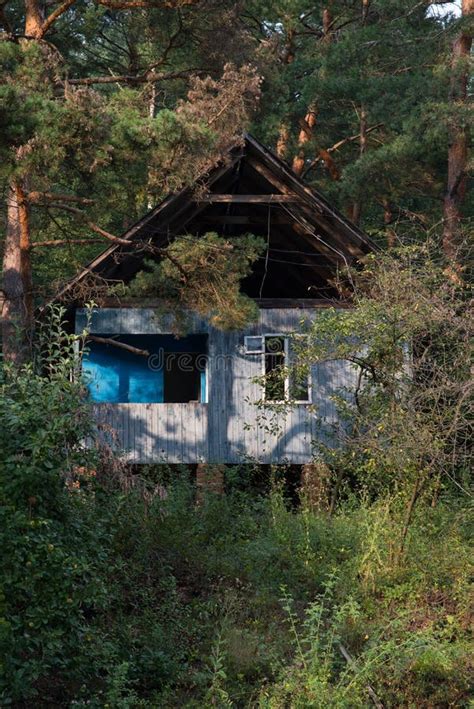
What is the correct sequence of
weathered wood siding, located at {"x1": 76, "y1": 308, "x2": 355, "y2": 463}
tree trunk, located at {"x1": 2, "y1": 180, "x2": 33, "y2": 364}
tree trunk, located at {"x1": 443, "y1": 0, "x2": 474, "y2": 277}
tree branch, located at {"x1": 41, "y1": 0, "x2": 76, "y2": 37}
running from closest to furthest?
tree branch, located at {"x1": 41, "y1": 0, "x2": 76, "y2": 37} → tree trunk, located at {"x1": 2, "y1": 180, "x2": 33, "y2": 364} → weathered wood siding, located at {"x1": 76, "y1": 308, "x2": 355, "y2": 463} → tree trunk, located at {"x1": 443, "y1": 0, "x2": 474, "y2": 277}

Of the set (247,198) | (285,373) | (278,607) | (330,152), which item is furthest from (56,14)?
(330,152)

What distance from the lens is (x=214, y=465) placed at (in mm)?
19219

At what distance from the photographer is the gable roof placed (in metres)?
18.8

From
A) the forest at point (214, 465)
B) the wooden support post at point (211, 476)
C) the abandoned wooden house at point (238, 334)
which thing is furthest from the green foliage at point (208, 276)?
the wooden support post at point (211, 476)

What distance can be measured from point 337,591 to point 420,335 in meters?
3.59

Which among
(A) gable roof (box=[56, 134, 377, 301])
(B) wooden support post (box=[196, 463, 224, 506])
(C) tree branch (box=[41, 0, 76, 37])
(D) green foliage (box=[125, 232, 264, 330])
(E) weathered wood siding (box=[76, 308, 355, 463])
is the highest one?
(C) tree branch (box=[41, 0, 76, 37])

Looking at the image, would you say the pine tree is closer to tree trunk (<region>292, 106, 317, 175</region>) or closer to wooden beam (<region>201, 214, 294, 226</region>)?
wooden beam (<region>201, 214, 294, 226</region>)

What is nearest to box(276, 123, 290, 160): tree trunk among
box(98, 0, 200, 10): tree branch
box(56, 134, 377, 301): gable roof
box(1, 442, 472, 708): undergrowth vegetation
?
box(56, 134, 377, 301): gable roof

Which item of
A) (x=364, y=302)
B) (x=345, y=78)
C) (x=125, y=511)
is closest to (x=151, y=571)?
(x=125, y=511)

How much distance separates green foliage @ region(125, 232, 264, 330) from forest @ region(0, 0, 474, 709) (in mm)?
36

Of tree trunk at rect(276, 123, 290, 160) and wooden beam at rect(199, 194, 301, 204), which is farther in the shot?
tree trunk at rect(276, 123, 290, 160)

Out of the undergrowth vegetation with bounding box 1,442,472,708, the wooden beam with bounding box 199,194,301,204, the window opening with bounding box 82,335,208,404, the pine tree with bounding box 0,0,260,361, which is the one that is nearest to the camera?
the undergrowth vegetation with bounding box 1,442,472,708

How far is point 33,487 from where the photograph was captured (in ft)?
30.2

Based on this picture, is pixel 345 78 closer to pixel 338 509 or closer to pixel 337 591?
pixel 338 509
